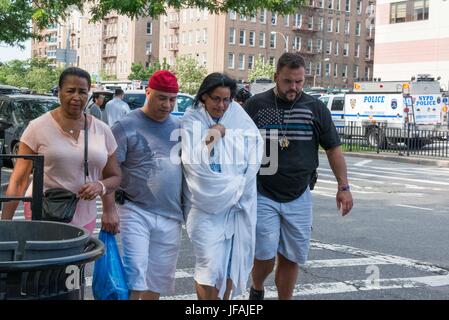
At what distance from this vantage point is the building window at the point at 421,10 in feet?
176

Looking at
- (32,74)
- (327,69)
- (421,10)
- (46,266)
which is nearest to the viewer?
(46,266)

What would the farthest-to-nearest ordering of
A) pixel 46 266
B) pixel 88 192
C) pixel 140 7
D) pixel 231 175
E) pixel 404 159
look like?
pixel 404 159 < pixel 140 7 < pixel 231 175 < pixel 88 192 < pixel 46 266

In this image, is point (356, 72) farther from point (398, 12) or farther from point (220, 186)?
point (220, 186)

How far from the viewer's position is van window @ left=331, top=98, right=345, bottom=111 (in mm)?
31219

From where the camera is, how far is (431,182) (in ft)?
56.0

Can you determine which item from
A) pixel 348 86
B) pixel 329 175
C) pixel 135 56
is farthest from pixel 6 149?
pixel 135 56

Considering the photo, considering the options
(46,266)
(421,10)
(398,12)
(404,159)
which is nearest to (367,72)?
(398,12)

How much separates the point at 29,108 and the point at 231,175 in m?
12.8

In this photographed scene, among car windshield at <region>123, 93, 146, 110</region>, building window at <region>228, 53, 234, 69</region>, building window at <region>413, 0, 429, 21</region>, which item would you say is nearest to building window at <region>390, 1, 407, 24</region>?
building window at <region>413, 0, 429, 21</region>

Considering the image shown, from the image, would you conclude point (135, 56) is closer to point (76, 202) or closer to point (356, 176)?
point (356, 176)

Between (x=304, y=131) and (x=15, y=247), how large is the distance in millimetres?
2771

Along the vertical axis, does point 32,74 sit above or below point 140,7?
above

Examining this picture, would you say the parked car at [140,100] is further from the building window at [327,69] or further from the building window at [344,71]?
the building window at [344,71]

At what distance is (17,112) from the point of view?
16.3 m
